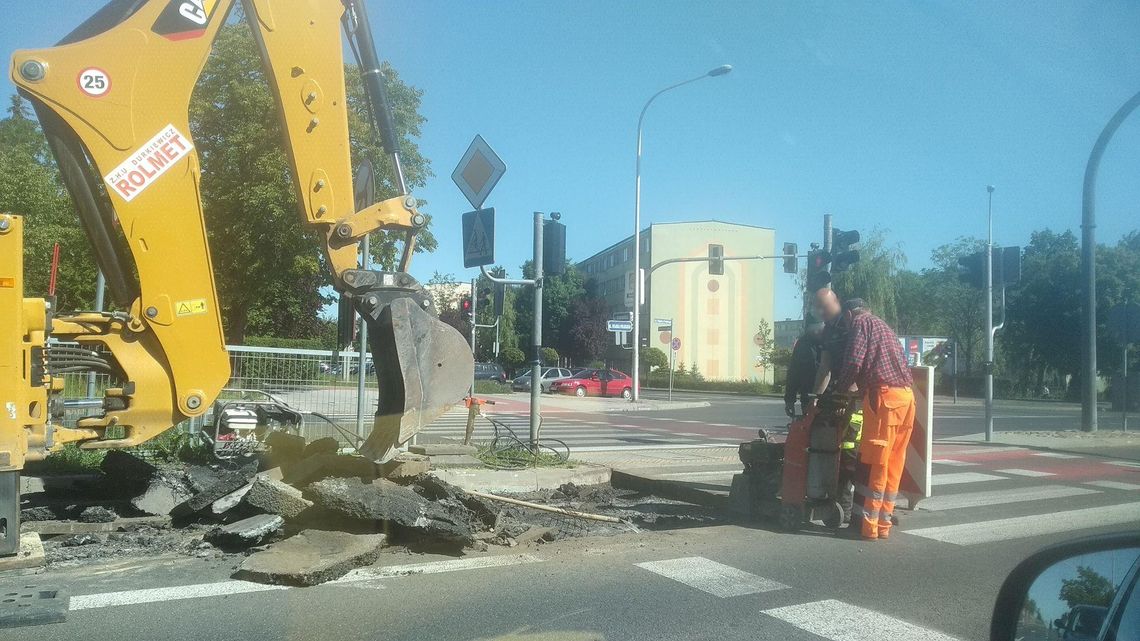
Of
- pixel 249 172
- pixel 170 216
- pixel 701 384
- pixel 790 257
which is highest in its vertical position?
pixel 249 172

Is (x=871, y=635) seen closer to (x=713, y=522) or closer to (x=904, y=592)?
(x=904, y=592)

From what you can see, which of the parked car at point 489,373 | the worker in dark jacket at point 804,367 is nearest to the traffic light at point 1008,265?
the worker in dark jacket at point 804,367

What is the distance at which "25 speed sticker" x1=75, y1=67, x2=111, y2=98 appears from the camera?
5.50 meters

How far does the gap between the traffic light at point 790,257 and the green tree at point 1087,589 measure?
972 inches

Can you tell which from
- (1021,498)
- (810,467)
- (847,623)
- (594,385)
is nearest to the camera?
(847,623)

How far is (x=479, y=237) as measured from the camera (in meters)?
9.99

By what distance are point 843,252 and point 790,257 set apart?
57.3 feet

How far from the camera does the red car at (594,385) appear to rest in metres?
39.7

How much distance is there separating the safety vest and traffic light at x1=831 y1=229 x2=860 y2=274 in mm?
2676

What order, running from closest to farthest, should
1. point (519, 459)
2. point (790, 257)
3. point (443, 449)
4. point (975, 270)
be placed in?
point (519, 459)
point (443, 449)
point (975, 270)
point (790, 257)

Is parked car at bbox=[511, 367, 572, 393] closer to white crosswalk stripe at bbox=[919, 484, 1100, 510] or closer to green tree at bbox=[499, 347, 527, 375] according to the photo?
green tree at bbox=[499, 347, 527, 375]

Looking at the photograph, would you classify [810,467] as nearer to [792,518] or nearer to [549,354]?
[792,518]

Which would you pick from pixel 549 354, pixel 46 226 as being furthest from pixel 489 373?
pixel 46 226

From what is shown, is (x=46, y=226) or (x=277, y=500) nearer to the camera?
(x=277, y=500)
